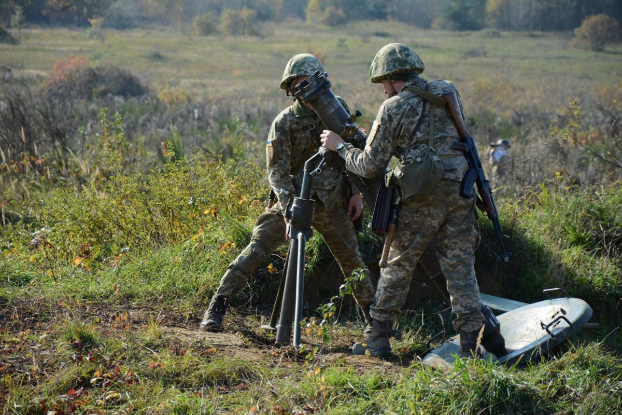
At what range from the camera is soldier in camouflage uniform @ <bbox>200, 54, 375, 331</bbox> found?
458cm

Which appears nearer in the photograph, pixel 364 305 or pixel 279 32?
pixel 364 305

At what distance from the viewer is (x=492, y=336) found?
4289 mm

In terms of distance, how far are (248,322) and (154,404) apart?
165 cm

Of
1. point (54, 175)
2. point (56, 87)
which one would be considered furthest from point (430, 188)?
point (56, 87)

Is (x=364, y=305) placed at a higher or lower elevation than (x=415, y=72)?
lower

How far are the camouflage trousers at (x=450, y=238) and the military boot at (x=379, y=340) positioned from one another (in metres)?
0.45

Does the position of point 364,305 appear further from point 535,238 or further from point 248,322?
point 535,238

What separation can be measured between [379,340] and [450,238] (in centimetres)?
88

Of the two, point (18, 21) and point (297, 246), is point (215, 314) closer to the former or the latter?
point (297, 246)

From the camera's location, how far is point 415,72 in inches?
164

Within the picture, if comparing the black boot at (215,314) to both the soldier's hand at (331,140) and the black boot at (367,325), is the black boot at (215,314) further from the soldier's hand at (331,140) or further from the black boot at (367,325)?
the soldier's hand at (331,140)

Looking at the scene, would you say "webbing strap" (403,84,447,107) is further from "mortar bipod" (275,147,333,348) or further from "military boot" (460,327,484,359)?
"military boot" (460,327,484,359)

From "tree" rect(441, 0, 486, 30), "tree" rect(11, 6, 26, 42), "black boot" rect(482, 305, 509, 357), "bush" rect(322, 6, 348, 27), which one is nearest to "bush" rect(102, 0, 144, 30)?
"tree" rect(11, 6, 26, 42)

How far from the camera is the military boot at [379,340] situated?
4418mm
